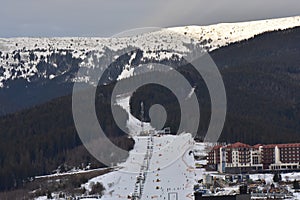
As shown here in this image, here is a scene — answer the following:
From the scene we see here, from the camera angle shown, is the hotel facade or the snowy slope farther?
the hotel facade

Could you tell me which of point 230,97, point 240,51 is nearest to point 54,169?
point 230,97

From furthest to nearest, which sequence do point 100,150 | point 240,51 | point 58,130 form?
point 240,51
point 58,130
point 100,150

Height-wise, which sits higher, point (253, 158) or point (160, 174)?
point (253, 158)

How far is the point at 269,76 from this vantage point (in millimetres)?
152375

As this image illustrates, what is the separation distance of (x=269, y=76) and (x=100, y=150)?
64526mm

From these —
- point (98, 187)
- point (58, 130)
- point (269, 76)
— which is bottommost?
point (98, 187)

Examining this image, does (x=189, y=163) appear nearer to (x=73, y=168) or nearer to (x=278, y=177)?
(x=278, y=177)

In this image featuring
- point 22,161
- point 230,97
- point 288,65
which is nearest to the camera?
point 22,161

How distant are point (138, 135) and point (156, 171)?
2711cm

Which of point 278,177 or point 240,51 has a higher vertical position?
point 240,51

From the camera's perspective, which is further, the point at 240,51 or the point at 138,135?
the point at 240,51

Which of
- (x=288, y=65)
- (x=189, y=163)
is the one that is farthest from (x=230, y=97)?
(x=189, y=163)

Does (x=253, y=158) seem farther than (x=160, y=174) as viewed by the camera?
Yes

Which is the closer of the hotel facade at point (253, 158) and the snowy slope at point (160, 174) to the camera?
the snowy slope at point (160, 174)
